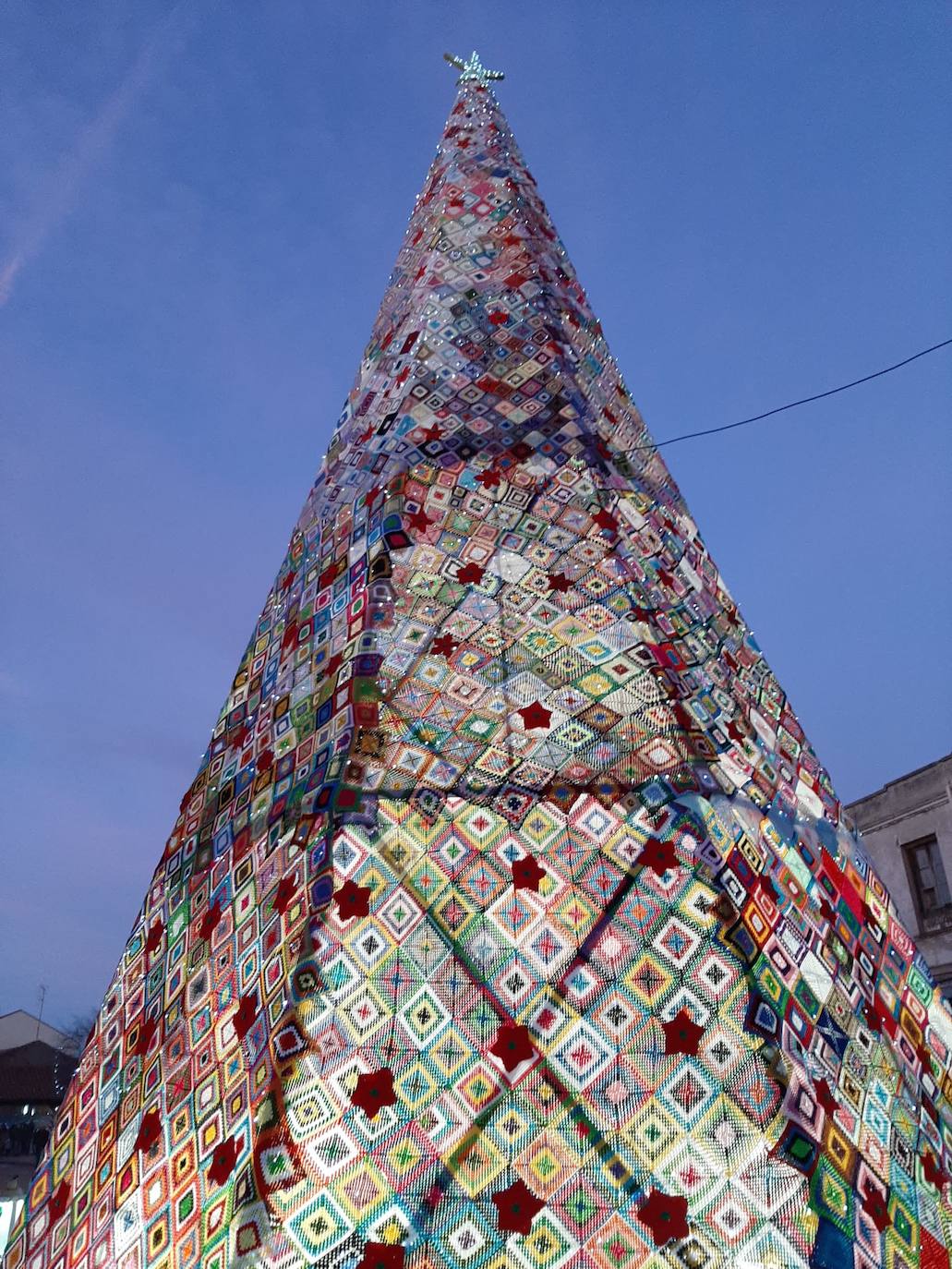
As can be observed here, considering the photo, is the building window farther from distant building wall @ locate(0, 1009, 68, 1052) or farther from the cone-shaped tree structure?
distant building wall @ locate(0, 1009, 68, 1052)

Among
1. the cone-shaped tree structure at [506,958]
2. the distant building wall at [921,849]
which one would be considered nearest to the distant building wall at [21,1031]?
the distant building wall at [921,849]

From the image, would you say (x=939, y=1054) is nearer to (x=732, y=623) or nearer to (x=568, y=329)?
(x=732, y=623)

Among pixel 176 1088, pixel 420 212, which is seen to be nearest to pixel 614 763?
pixel 176 1088

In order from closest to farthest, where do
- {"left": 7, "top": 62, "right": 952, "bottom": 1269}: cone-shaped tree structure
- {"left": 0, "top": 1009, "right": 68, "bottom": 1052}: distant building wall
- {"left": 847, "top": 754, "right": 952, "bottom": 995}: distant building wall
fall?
{"left": 7, "top": 62, "right": 952, "bottom": 1269}: cone-shaped tree structure → {"left": 847, "top": 754, "right": 952, "bottom": 995}: distant building wall → {"left": 0, "top": 1009, "right": 68, "bottom": 1052}: distant building wall

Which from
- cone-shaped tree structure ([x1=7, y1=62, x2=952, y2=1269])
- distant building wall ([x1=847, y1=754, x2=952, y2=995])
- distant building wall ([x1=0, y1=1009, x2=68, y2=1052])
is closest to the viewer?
Answer: cone-shaped tree structure ([x1=7, y1=62, x2=952, y2=1269])

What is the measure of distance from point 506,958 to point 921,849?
34.5 ft

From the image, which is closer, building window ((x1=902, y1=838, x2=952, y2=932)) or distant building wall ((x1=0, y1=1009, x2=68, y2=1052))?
building window ((x1=902, y1=838, x2=952, y2=932))

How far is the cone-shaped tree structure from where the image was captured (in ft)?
5.44

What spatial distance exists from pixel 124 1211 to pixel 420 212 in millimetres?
3382

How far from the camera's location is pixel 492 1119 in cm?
172

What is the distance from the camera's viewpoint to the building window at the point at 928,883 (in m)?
10.6

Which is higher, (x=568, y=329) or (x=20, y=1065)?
(x=20, y=1065)

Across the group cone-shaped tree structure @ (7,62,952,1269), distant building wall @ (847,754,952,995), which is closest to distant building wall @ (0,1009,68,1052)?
distant building wall @ (847,754,952,995)

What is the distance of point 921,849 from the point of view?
36.3ft
